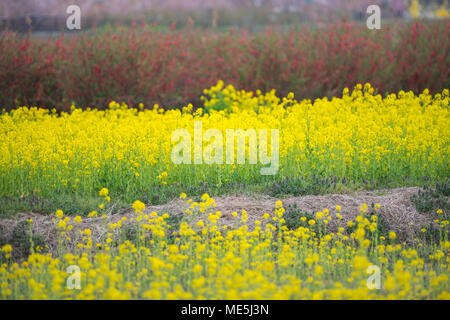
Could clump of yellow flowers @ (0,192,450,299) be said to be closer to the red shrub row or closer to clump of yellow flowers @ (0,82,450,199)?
clump of yellow flowers @ (0,82,450,199)

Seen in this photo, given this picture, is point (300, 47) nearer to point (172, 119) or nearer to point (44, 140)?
point (172, 119)

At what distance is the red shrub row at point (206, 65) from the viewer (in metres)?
10.3

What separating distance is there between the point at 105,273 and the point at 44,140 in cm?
414

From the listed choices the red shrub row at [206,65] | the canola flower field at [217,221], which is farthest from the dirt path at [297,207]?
the red shrub row at [206,65]

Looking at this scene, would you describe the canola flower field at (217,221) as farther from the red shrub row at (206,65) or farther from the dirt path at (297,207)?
the red shrub row at (206,65)

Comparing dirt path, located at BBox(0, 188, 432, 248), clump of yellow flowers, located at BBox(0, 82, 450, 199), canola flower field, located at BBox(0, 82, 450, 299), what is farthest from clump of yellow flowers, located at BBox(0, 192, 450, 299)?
clump of yellow flowers, located at BBox(0, 82, 450, 199)

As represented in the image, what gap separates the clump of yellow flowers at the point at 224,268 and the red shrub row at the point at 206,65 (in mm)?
5781

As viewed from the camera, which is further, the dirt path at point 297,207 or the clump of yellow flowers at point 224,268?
the dirt path at point 297,207

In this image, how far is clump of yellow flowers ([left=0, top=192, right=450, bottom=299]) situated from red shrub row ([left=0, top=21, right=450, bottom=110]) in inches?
228

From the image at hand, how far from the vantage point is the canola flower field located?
12.3ft

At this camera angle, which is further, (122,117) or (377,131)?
(122,117)

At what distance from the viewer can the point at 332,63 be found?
1120 centimetres
